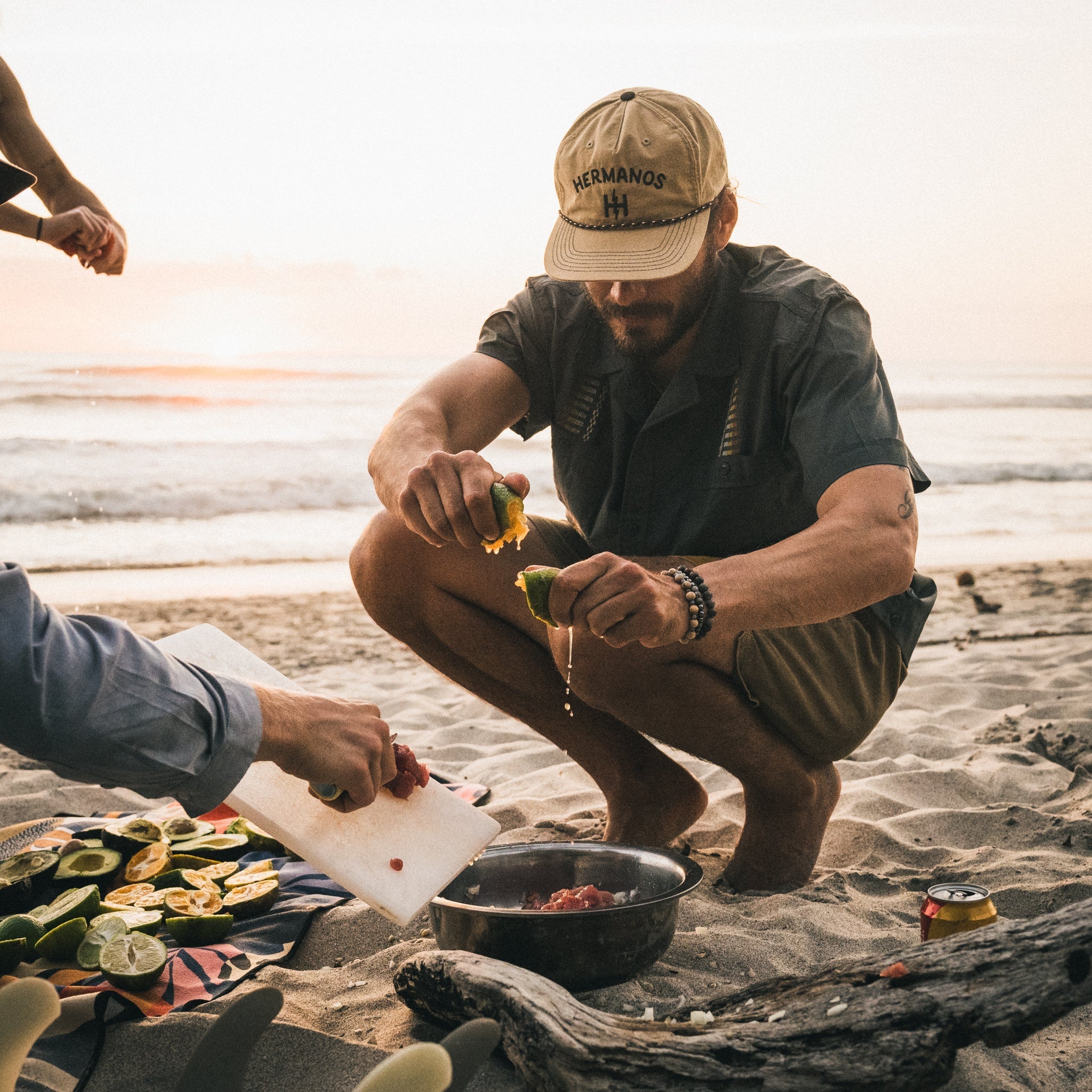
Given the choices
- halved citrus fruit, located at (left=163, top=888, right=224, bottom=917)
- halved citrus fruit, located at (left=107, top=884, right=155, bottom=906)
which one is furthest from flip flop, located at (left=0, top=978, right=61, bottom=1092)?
halved citrus fruit, located at (left=107, top=884, right=155, bottom=906)

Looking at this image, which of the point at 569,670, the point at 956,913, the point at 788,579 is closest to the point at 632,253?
the point at 788,579

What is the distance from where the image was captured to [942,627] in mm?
7027

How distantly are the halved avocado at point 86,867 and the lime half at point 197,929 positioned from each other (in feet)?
1.18

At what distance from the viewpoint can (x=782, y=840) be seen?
3.10 metres

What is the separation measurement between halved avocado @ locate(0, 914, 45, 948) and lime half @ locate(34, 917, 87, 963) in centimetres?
3

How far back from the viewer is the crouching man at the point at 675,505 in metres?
2.69

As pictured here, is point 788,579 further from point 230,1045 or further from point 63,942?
point 63,942

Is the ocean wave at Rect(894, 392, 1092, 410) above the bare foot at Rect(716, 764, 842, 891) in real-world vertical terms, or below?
below

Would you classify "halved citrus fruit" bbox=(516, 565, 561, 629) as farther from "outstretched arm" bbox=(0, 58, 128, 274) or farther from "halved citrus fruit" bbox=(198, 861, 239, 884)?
"outstretched arm" bbox=(0, 58, 128, 274)

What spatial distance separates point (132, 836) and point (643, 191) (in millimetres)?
2485

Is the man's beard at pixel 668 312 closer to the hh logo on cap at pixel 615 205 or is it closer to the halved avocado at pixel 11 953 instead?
the hh logo on cap at pixel 615 205

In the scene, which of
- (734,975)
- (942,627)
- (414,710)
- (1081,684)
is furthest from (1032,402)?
(734,975)

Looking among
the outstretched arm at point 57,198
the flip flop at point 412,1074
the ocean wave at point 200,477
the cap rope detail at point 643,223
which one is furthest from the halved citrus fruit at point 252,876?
the ocean wave at point 200,477

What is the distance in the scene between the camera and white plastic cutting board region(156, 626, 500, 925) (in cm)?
250
